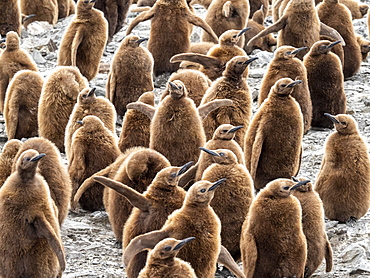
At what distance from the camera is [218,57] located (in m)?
9.95

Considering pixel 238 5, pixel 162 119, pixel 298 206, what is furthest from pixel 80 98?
pixel 238 5

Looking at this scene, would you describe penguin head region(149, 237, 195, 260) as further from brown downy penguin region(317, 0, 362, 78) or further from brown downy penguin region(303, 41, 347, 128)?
brown downy penguin region(317, 0, 362, 78)

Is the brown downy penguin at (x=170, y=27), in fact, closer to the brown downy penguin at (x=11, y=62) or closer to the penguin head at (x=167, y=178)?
the brown downy penguin at (x=11, y=62)

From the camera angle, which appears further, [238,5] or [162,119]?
[238,5]

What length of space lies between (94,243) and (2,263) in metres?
1.08

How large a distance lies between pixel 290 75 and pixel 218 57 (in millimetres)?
1108

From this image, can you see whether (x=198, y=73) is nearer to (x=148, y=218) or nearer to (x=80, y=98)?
(x=80, y=98)

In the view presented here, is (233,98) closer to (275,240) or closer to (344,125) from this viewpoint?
(344,125)

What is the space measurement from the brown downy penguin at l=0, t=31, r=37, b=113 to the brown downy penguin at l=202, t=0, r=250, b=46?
130 inches

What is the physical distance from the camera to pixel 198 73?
9219 millimetres

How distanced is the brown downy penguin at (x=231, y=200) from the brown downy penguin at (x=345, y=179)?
1.05 m

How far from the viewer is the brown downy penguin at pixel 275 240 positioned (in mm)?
6168

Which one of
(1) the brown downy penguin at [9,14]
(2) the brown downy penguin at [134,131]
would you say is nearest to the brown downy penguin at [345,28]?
(2) the brown downy penguin at [134,131]

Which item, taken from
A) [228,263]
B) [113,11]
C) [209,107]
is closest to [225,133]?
[209,107]
